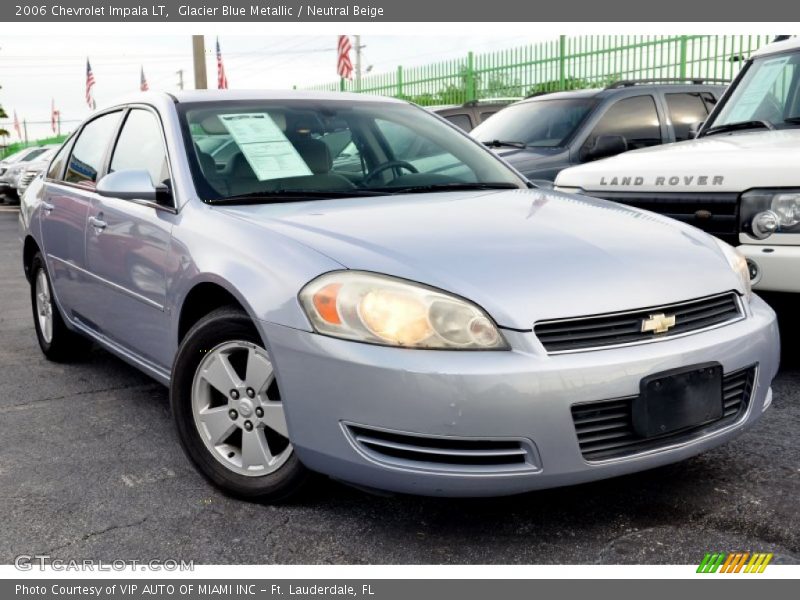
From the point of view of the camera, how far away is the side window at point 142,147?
386cm

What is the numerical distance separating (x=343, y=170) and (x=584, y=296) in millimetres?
1488

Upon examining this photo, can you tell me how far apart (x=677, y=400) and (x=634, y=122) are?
589cm

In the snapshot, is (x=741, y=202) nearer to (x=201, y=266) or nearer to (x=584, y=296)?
(x=584, y=296)

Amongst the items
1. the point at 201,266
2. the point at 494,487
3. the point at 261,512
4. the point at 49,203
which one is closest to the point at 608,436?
the point at 494,487

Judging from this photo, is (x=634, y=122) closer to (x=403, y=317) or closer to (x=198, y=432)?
(x=198, y=432)

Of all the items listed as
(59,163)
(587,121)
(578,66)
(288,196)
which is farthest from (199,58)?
(288,196)

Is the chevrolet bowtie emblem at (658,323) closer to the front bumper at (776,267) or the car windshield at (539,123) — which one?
the front bumper at (776,267)

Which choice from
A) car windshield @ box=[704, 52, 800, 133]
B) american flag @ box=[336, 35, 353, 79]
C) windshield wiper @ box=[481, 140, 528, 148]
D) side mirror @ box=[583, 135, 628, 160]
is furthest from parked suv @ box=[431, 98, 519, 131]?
american flag @ box=[336, 35, 353, 79]

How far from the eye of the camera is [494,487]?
8.44ft

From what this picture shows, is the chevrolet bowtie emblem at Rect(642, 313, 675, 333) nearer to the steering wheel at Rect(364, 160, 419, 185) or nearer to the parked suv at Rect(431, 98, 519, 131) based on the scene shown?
the steering wheel at Rect(364, 160, 419, 185)

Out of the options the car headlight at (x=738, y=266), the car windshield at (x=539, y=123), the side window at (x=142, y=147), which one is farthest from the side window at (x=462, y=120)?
the car headlight at (x=738, y=266)

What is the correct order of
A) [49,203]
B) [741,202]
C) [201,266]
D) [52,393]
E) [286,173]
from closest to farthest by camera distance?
[201,266], [286,173], [741,202], [52,393], [49,203]

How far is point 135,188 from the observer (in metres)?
3.58

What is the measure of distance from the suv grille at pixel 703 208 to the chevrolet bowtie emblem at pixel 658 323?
1723mm
